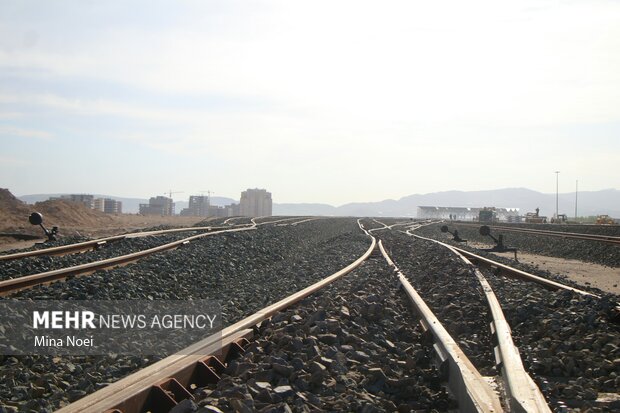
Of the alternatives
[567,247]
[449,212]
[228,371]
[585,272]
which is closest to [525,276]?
[585,272]

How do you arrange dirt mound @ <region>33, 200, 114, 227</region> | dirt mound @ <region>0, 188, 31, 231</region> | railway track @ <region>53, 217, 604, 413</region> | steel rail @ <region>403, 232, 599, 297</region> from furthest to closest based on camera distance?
dirt mound @ <region>33, 200, 114, 227</region>
dirt mound @ <region>0, 188, 31, 231</region>
steel rail @ <region>403, 232, 599, 297</region>
railway track @ <region>53, 217, 604, 413</region>

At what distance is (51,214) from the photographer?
37031mm

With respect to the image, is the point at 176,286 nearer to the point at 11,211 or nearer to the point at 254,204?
the point at 11,211

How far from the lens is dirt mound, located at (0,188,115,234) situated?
31.3m

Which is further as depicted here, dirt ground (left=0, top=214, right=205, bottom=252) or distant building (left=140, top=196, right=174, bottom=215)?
distant building (left=140, top=196, right=174, bottom=215)

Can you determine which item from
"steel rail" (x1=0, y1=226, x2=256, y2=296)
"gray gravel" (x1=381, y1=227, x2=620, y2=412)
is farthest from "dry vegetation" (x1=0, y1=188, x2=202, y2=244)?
"gray gravel" (x1=381, y1=227, x2=620, y2=412)

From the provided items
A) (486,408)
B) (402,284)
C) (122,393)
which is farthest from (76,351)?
(402,284)

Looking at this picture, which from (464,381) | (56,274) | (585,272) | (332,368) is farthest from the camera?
(585,272)

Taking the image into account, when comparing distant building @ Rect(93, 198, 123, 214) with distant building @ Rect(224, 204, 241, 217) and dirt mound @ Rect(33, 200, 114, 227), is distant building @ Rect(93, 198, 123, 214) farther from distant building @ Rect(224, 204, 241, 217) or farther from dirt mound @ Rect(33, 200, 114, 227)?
dirt mound @ Rect(33, 200, 114, 227)

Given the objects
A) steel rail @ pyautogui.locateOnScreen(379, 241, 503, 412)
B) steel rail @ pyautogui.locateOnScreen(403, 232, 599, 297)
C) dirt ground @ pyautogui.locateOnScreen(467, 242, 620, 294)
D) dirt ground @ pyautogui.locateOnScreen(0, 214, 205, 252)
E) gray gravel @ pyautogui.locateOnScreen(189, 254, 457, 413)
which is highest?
steel rail @ pyautogui.locateOnScreen(403, 232, 599, 297)

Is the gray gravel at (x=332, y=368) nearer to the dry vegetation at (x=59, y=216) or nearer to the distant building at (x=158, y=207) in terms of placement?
the dry vegetation at (x=59, y=216)

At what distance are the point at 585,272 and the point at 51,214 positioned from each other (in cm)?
3196

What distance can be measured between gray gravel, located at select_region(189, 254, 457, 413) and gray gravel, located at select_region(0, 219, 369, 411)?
1.20 metres

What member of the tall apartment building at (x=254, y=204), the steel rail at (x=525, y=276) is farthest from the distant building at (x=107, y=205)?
the steel rail at (x=525, y=276)
